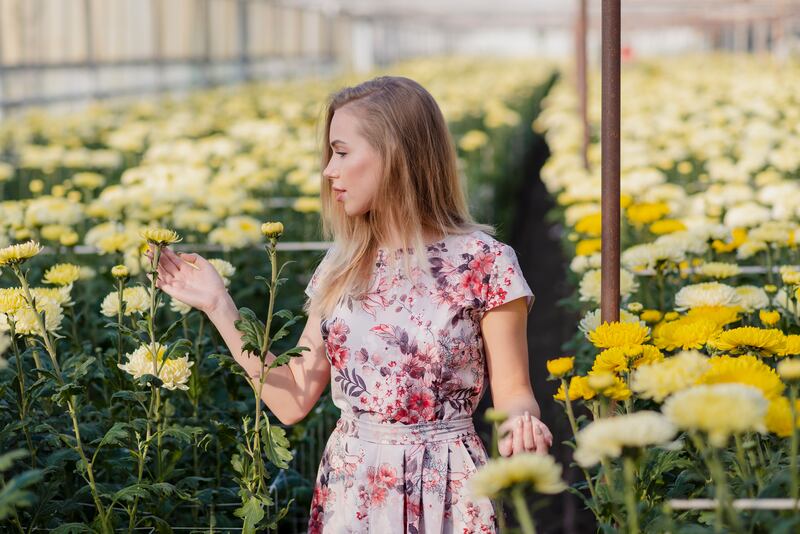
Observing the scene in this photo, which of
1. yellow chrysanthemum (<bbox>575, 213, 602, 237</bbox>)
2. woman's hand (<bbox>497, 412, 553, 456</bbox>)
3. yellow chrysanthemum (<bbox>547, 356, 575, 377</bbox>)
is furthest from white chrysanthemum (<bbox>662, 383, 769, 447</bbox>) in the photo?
yellow chrysanthemum (<bbox>575, 213, 602, 237</bbox>)

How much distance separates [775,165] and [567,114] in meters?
4.38

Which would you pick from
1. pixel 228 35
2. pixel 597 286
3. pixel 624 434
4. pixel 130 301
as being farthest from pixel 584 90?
pixel 228 35

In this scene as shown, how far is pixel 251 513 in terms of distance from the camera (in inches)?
72.6

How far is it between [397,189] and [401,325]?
Result: 230 mm

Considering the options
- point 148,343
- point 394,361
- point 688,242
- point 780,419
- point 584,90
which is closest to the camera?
point 780,419

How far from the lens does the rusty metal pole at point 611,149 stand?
192 cm

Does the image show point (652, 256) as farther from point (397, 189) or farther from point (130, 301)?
point (130, 301)

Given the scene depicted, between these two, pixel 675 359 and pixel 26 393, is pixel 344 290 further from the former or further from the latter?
pixel 675 359

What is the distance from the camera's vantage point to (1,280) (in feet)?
12.1

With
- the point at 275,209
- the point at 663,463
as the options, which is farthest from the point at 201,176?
the point at 663,463

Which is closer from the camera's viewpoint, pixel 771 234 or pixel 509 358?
pixel 509 358

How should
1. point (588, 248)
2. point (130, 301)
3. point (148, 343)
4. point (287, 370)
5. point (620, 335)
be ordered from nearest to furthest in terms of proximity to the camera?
1. point (620, 335)
2. point (287, 370)
3. point (148, 343)
4. point (130, 301)
5. point (588, 248)

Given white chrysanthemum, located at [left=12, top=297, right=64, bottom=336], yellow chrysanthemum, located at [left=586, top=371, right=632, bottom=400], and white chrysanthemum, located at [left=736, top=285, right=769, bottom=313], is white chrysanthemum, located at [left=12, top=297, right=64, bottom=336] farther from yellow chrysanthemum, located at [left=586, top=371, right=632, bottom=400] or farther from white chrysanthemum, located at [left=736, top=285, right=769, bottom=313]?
white chrysanthemum, located at [left=736, top=285, right=769, bottom=313]

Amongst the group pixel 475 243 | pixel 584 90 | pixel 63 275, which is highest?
pixel 584 90
